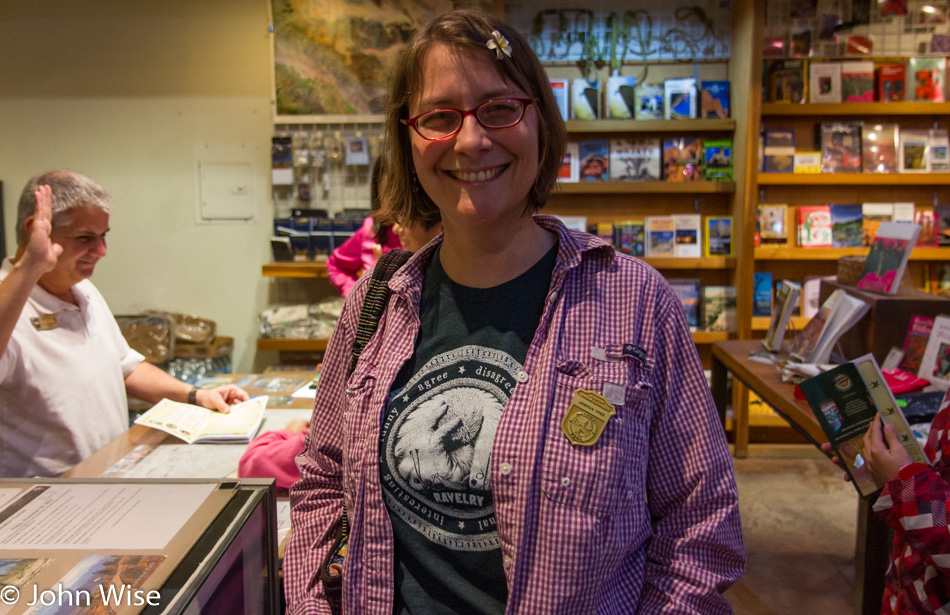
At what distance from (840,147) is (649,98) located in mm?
1239

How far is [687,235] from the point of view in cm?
442

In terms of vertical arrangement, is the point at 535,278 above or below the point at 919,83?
below

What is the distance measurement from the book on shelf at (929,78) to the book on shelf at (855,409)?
127 inches

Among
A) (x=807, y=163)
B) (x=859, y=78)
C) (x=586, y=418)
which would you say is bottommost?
(x=586, y=418)

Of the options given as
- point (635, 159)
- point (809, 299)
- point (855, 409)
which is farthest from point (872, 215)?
point (855, 409)

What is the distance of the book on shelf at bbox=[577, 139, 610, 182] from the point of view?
439 centimetres

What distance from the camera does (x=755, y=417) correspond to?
14.4 ft

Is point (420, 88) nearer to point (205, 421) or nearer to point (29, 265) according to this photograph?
point (29, 265)

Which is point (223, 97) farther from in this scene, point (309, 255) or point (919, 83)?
point (919, 83)

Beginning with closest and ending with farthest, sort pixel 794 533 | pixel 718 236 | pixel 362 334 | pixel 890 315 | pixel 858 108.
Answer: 1. pixel 362 334
2. pixel 890 315
3. pixel 794 533
4. pixel 858 108
5. pixel 718 236

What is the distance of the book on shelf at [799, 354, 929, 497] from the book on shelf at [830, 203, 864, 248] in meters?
2.81

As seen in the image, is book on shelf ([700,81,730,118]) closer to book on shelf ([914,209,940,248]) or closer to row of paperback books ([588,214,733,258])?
row of paperback books ([588,214,733,258])

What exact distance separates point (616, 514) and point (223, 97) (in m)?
4.46

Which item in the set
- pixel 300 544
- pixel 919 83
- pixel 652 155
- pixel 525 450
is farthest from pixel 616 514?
pixel 919 83
